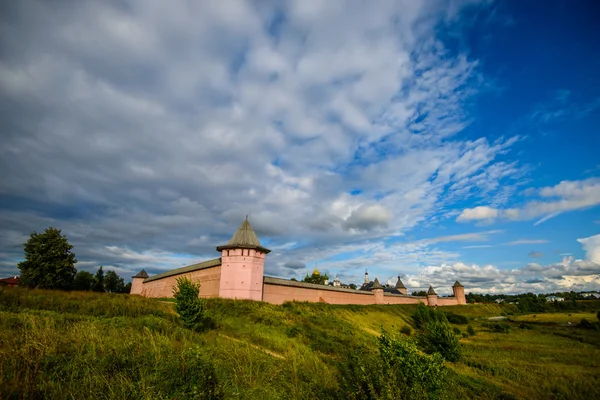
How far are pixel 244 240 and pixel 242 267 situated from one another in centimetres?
218

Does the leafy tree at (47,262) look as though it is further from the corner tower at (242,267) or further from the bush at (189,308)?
the bush at (189,308)

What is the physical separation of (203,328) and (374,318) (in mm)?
25088

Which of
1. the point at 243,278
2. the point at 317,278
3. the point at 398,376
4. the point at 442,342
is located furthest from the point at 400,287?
the point at 398,376

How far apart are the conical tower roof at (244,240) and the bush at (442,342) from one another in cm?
1427

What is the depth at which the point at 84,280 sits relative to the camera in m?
44.7

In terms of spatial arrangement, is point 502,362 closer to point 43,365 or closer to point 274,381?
point 274,381

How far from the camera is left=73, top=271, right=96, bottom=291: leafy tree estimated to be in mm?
42978

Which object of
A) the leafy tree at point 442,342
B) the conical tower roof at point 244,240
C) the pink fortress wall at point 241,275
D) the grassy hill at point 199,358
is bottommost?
the leafy tree at point 442,342

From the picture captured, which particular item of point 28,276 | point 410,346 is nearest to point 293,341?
point 410,346

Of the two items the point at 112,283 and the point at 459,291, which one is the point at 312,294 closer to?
the point at 112,283

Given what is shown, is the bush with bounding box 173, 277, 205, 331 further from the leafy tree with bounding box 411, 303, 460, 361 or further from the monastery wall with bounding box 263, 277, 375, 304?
the leafy tree with bounding box 411, 303, 460, 361

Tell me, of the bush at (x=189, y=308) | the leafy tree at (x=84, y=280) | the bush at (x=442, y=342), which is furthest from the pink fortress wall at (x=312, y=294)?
the leafy tree at (x=84, y=280)

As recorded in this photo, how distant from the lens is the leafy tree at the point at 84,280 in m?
43.0

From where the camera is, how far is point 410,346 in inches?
231
